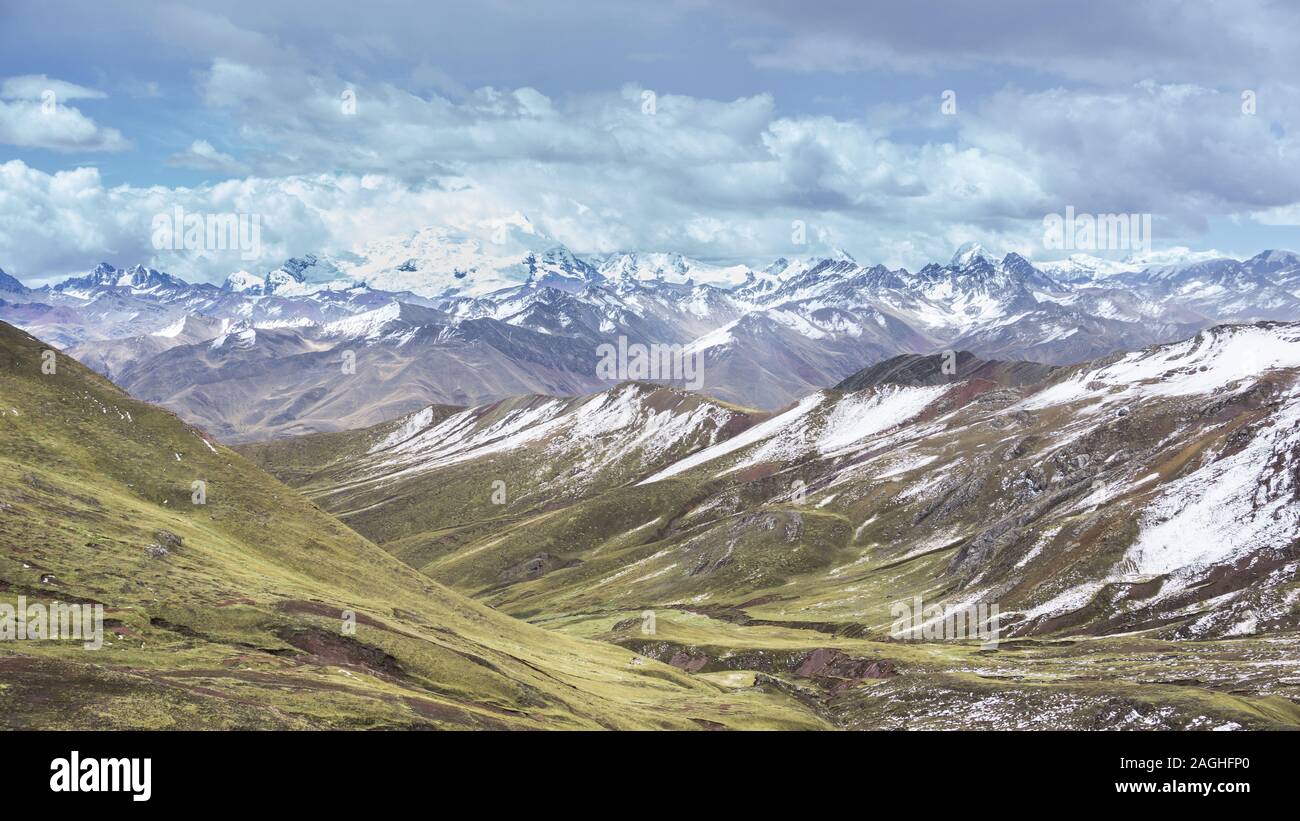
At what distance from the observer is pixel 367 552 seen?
13962 centimetres

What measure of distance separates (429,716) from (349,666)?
557 inches

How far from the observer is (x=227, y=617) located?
265ft

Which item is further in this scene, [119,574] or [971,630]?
[971,630]

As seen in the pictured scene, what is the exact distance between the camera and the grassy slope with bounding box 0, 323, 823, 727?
195 ft

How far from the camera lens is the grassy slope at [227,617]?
59.3 m
